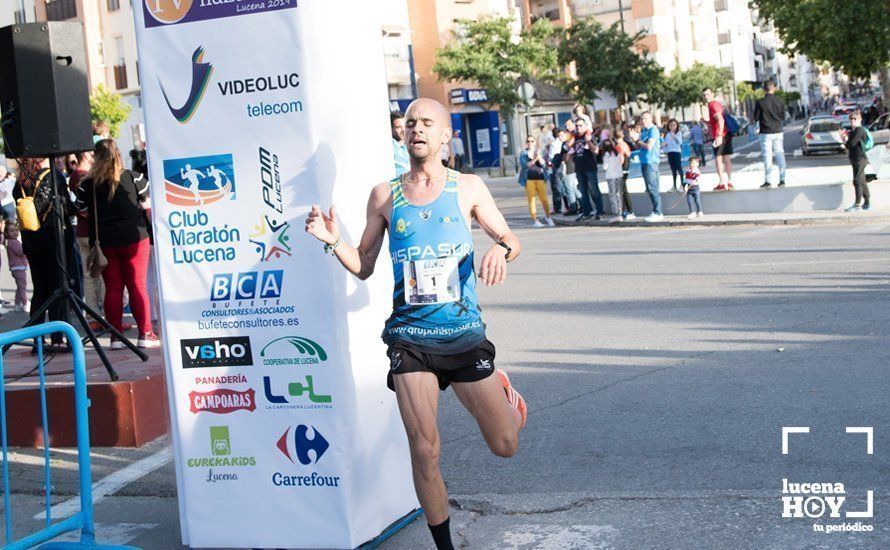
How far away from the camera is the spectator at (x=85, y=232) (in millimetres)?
11477

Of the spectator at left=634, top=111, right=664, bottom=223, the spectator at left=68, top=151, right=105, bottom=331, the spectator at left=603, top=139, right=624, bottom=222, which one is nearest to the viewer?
the spectator at left=68, top=151, right=105, bottom=331

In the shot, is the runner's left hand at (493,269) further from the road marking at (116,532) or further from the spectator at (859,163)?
the spectator at (859,163)

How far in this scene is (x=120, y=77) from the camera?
178ft

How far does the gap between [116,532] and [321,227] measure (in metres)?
2.14

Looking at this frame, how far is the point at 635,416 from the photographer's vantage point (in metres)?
7.44

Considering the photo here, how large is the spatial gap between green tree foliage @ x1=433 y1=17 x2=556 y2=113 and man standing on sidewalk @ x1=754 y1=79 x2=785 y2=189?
32876 mm

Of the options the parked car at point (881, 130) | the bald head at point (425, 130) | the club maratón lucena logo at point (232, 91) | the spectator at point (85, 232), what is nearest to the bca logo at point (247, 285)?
the club maratón lucena logo at point (232, 91)

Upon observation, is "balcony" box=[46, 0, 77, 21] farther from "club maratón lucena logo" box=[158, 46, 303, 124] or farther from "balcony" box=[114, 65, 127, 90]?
"club maratón lucena logo" box=[158, 46, 303, 124]

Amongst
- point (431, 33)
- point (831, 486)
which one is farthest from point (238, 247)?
point (431, 33)

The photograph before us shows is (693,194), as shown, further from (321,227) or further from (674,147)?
(321,227)

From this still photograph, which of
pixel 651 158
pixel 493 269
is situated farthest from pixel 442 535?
pixel 651 158

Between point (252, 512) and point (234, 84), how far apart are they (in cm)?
193

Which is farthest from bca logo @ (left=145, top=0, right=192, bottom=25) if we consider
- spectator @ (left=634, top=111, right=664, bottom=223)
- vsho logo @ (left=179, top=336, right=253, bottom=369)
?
spectator @ (left=634, top=111, right=664, bottom=223)

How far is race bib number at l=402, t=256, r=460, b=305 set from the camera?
16.0 ft
